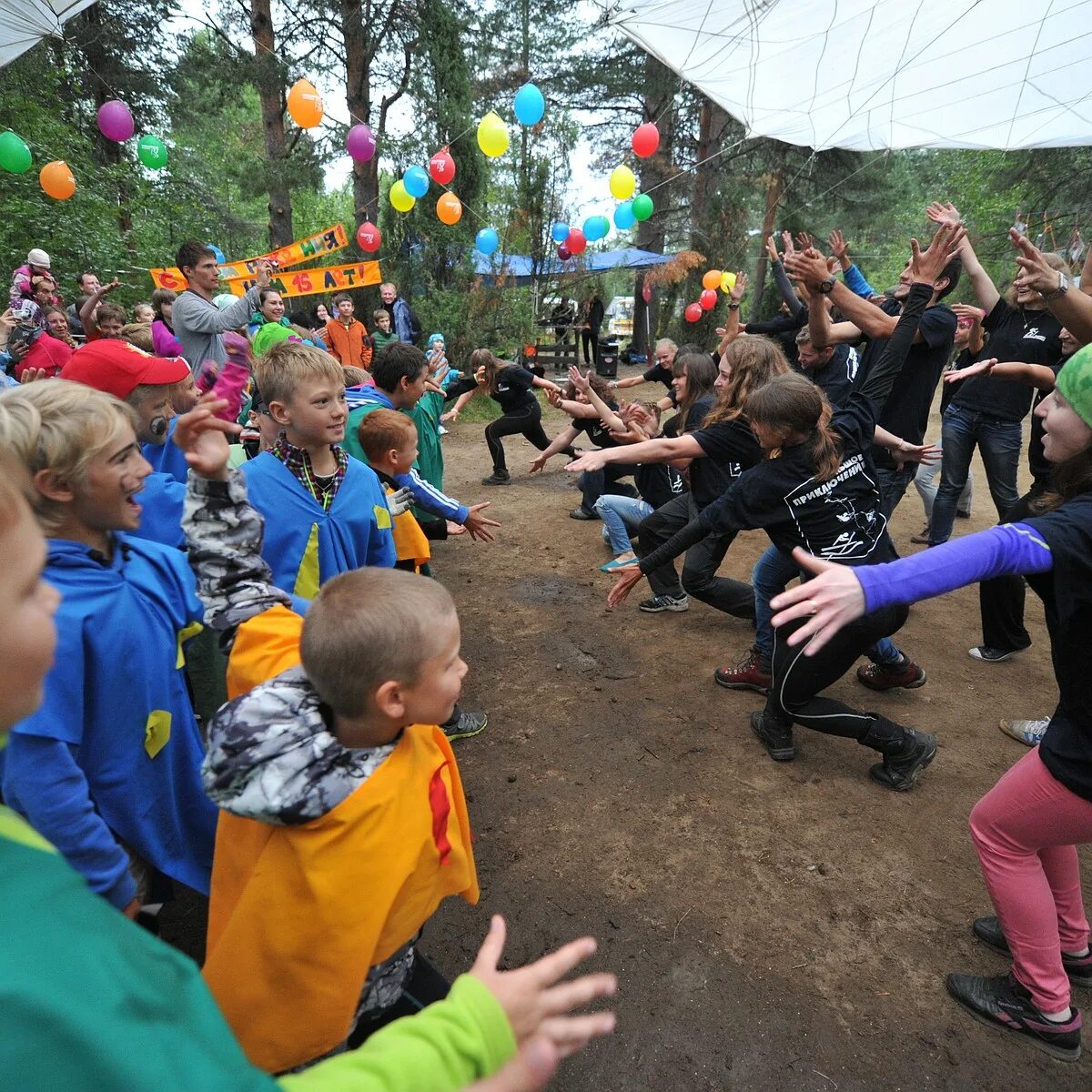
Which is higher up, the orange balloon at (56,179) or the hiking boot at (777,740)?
the orange balloon at (56,179)

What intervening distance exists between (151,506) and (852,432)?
3070 millimetres

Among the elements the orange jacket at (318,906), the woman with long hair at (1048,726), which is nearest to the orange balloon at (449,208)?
the woman with long hair at (1048,726)

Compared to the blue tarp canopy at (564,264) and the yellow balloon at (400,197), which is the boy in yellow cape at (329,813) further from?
the blue tarp canopy at (564,264)

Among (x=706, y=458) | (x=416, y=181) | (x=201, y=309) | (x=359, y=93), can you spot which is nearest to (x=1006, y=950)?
(x=706, y=458)

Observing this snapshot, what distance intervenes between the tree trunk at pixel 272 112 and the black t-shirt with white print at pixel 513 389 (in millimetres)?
7708

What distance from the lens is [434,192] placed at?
13.5 metres

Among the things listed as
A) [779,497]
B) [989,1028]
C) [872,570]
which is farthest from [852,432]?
[989,1028]

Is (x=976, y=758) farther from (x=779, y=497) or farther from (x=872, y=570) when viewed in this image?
(x=872, y=570)

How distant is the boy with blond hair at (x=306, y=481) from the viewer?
2.47m

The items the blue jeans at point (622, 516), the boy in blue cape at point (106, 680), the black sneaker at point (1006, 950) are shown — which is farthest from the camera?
the blue jeans at point (622, 516)

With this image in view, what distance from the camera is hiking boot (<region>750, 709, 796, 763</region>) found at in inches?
135

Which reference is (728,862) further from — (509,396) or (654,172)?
(654,172)

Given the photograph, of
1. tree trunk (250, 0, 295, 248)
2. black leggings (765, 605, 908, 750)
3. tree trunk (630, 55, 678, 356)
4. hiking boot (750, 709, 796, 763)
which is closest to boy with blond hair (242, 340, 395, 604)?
black leggings (765, 605, 908, 750)

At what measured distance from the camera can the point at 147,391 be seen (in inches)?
102
